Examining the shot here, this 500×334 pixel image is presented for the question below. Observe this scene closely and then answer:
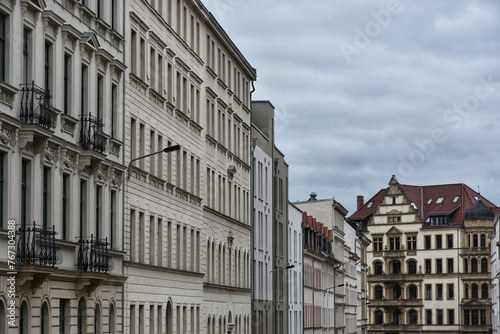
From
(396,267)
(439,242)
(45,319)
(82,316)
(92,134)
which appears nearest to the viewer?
(45,319)

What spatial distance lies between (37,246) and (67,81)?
5.77 meters

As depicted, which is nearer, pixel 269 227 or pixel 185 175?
pixel 185 175

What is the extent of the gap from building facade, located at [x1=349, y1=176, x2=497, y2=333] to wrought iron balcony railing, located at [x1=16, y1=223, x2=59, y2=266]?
120 meters

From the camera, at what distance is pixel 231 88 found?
5972 cm

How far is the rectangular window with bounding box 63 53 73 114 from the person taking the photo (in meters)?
28.7

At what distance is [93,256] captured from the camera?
3064 cm

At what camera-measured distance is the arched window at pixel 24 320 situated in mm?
24856

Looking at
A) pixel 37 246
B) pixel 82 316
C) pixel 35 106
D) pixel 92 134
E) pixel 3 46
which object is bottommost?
pixel 82 316

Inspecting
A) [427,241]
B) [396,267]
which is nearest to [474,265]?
[427,241]

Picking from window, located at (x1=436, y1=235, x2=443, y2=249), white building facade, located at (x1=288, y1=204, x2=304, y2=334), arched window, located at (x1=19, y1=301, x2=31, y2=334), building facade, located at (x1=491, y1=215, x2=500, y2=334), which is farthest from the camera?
window, located at (x1=436, y1=235, x2=443, y2=249)

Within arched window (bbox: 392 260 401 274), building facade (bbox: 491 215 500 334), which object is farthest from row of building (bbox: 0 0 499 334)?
arched window (bbox: 392 260 401 274)

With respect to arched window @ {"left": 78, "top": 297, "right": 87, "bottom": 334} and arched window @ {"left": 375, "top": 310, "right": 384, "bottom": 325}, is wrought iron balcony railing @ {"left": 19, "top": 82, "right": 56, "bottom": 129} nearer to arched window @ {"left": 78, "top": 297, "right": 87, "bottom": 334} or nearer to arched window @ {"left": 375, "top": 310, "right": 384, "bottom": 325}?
arched window @ {"left": 78, "top": 297, "right": 87, "bottom": 334}

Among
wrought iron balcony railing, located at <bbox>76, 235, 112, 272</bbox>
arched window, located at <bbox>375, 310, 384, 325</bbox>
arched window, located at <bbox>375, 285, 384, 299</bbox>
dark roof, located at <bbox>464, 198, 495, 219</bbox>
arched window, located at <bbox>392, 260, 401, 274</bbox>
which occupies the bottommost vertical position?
arched window, located at <bbox>375, 310, 384, 325</bbox>

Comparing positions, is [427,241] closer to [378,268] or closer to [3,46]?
[378,268]
